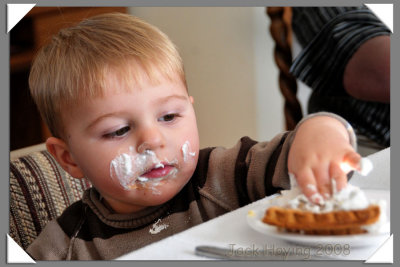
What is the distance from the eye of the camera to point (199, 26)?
2092 millimetres

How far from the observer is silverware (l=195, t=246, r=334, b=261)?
0.46 meters

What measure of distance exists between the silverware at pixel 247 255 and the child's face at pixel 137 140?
0.76ft

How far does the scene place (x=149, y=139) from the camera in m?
0.68

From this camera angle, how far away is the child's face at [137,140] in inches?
27.2

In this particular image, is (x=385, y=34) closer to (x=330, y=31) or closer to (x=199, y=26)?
(x=330, y=31)

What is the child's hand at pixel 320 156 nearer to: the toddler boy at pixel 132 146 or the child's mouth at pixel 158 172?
the toddler boy at pixel 132 146

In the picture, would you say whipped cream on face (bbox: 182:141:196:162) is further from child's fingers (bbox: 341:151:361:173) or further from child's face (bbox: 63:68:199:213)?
child's fingers (bbox: 341:151:361:173)

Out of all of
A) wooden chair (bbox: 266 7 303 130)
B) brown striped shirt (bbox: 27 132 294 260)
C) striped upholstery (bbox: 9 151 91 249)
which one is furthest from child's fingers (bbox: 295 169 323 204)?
wooden chair (bbox: 266 7 303 130)

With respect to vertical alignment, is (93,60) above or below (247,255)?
above

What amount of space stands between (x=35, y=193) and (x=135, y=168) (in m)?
0.40

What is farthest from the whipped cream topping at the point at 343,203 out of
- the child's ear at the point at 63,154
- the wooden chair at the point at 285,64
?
the wooden chair at the point at 285,64

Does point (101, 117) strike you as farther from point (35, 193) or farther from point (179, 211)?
point (35, 193)

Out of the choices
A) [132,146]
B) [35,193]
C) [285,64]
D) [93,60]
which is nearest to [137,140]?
[132,146]

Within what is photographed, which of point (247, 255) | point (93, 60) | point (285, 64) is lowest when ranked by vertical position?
point (285, 64)
